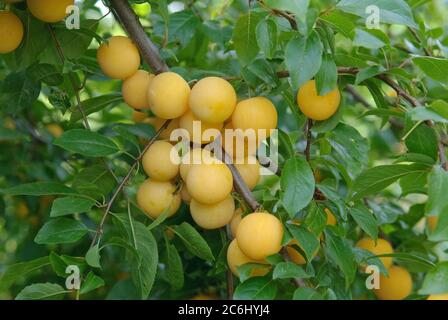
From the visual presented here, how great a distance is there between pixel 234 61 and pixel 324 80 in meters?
0.45

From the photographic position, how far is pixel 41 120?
197cm

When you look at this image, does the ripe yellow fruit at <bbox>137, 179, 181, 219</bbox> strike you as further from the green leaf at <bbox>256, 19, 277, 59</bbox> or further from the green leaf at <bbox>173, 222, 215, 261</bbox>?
the green leaf at <bbox>256, 19, 277, 59</bbox>

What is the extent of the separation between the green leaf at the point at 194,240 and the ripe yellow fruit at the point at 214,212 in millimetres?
23

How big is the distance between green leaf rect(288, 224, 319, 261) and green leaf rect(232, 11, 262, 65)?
28cm

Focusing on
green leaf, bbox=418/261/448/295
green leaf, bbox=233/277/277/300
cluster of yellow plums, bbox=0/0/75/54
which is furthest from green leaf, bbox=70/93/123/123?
green leaf, bbox=418/261/448/295

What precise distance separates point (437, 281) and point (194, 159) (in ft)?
1.45

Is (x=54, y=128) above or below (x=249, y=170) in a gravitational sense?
below

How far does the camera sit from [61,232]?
1.04 metres

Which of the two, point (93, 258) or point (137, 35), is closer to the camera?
point (93, 258)

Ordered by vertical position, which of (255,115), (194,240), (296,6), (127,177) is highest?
(296,6)

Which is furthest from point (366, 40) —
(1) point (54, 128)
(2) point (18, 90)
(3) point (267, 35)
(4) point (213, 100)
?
(1) point (54, 128)

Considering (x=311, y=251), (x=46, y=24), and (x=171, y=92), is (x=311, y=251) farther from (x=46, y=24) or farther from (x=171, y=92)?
(x=46, y=24)

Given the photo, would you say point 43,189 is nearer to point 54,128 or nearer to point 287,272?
point 287,272

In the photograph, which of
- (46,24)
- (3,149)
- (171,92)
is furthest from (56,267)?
(3,149)
